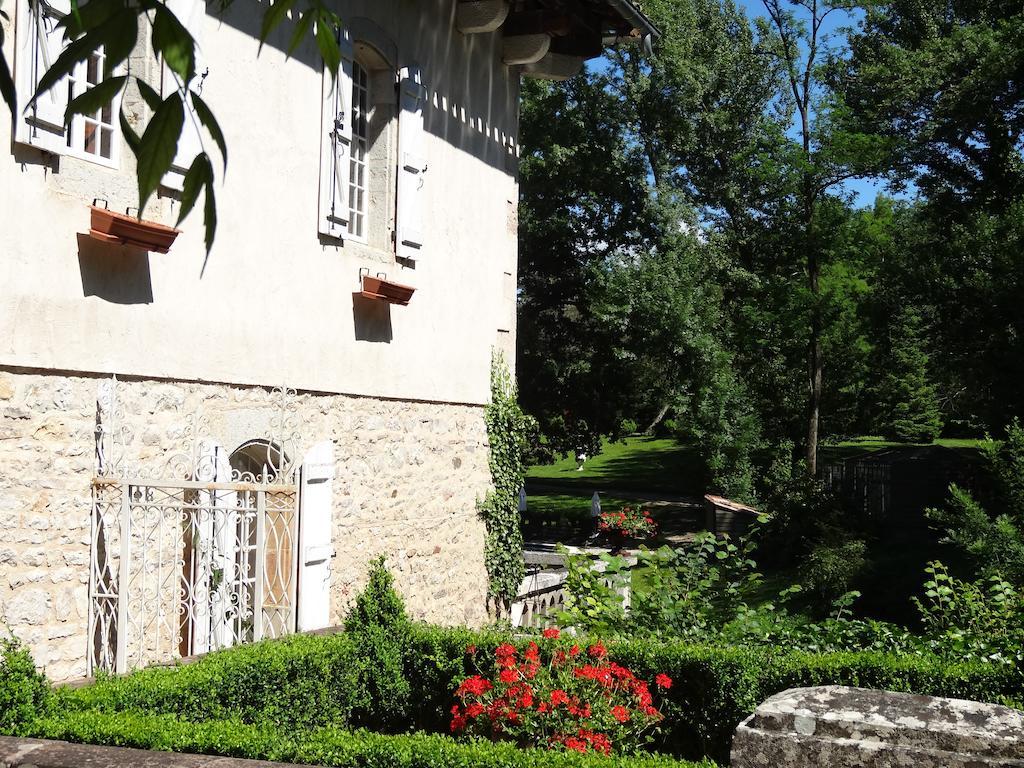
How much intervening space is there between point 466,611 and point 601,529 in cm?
1112

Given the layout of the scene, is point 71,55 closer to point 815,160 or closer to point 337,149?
point 337,149

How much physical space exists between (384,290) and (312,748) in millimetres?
5302

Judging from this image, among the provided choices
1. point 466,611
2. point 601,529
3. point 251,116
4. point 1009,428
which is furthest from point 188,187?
point 601,529

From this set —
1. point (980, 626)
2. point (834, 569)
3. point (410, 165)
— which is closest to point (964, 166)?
point (834, 569)

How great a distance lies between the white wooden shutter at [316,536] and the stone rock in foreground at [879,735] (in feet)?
15.1

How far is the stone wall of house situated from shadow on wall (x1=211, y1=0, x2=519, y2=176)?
2.69m

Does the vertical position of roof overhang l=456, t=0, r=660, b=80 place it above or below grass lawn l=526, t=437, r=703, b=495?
above

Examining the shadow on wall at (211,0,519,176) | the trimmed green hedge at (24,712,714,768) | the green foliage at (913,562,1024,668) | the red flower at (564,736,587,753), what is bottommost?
the red flower at (564,736,587,753)

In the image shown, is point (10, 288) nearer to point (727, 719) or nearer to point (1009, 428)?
point (727, 719)

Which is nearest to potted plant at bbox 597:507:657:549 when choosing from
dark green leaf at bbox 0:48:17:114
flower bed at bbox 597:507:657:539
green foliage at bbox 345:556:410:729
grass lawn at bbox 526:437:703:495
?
flower bed at bbox 597:507:657:539

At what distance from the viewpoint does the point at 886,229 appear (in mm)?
27047

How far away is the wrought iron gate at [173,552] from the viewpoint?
20.7 ft

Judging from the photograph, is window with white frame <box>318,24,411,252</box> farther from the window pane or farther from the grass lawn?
the grass lawn

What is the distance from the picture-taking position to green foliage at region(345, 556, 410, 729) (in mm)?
6793
